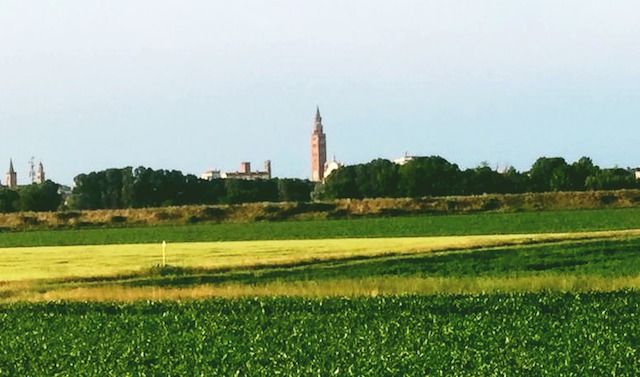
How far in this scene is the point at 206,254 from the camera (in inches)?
Answer: 2051

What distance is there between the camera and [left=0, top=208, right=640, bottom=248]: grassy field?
7038 centimetres

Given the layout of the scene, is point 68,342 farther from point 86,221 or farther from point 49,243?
point 86,221

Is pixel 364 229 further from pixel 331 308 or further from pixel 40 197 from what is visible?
pixel 40 197

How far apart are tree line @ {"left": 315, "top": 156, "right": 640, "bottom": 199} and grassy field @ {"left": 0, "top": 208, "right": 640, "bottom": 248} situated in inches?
1976

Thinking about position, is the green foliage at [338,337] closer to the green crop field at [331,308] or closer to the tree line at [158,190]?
the green crop field at [331,308]

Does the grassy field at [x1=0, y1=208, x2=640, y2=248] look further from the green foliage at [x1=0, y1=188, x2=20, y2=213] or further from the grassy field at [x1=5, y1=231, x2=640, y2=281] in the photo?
Answer: the green foliage at [x1=0, y1=188, x2=20, y2=213]

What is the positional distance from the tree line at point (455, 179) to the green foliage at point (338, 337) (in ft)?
365

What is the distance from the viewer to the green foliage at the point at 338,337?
709 inches

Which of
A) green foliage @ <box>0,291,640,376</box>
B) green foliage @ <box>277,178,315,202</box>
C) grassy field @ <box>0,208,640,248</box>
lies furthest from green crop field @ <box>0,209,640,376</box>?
green foliage @ <box>277,178,315,202</box>

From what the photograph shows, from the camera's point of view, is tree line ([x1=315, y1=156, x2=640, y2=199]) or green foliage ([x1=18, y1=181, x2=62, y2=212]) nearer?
green foliage ([x1=18, y1=181, x2=62, y2=212])

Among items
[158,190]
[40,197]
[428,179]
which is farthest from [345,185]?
[40,197]

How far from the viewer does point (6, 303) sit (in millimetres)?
32969

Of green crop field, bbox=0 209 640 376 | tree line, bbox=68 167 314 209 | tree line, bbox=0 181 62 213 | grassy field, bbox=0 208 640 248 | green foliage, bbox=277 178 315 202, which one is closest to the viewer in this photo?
green crop field, bbox=0 209 640 376

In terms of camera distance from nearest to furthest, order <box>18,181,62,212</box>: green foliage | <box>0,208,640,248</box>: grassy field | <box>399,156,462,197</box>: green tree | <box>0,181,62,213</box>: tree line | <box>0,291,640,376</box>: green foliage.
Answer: <box>0,291,640,376</box>: green foliage
<box>0,208,640,248</box>: grassy field
<box>0,181,62,213</box>: tree line
<box>18,181,62,212</box>: green foliage
<box>399,156,462,197</box>: green tree
